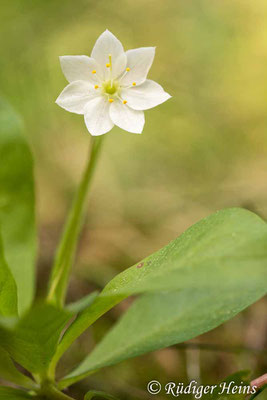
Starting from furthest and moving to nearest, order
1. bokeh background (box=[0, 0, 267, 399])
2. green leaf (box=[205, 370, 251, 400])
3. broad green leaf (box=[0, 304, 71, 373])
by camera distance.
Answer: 1. bokeh background (box=[0, 0, 267, 399])
2. green leaf (box=[205, 370, 251, 400])
3. broad green leaf (box=[0, 304, 71, 373])

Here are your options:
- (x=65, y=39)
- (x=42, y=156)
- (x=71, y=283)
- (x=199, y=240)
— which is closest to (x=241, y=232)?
(x=199, y=240)

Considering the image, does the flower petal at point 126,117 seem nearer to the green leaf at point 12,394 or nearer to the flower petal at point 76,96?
the flower petal at point 76,96

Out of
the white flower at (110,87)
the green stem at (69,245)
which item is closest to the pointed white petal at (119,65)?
the white flower at (110,87)

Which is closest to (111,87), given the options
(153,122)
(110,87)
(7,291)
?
(110,87)

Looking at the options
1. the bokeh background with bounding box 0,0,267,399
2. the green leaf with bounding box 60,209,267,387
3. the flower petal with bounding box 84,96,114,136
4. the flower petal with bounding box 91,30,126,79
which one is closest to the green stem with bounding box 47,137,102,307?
the flower petal with bounding box 84,96,114,136

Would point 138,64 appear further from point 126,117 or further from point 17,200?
point 17,200

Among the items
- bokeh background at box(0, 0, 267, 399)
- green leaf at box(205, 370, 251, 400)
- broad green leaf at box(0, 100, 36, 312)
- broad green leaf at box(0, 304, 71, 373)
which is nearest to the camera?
broad green leaf at box(0, 304, 71, 373)

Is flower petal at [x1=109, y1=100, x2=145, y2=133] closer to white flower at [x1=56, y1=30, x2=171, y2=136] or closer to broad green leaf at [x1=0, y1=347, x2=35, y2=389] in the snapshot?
white flower at [x1=56, y1=30, x2=171, y2=136]
